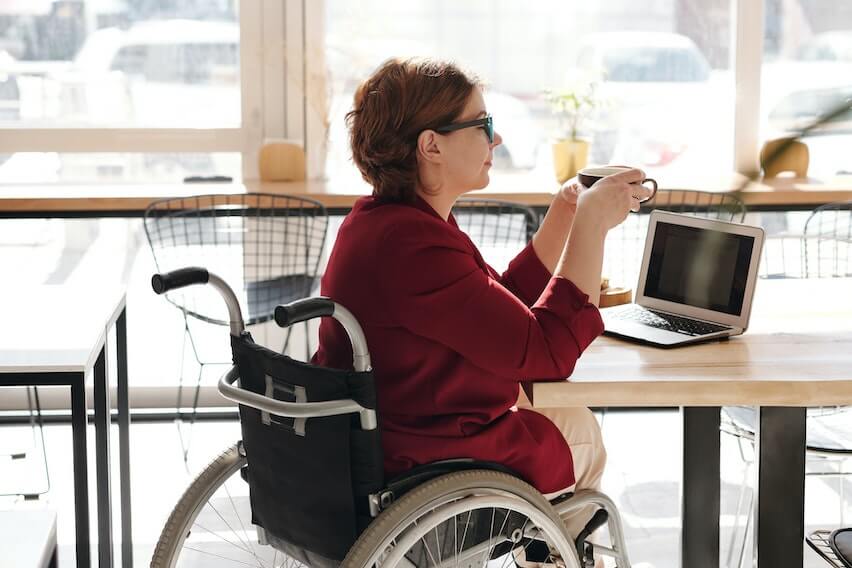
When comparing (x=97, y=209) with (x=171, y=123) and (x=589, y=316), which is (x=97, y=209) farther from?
(x=589, y=316)

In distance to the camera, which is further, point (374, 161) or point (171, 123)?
point (171, 123)

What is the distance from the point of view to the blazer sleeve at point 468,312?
1.57m

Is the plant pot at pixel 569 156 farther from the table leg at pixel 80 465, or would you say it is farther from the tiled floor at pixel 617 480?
the table leg at pixel 80 465

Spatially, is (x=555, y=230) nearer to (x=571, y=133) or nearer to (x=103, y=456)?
(x=103, y=456)

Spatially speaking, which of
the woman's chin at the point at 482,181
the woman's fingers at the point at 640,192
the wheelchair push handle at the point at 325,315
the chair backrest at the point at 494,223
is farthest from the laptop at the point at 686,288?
the chair backrest at the point at 494,223

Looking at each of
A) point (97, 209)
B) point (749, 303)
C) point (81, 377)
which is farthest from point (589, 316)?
point (97, 209)

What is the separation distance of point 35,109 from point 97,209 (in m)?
0.66

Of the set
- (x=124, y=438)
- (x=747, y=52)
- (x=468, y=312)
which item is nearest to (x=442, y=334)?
(x=468, y=312)

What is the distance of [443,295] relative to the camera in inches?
61.9

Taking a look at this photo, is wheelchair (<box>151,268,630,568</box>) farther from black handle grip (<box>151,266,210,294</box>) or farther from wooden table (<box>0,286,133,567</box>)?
wooden table (<box>0,286,133,567</box>)

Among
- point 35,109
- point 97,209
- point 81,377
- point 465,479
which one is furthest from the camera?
point 35,109

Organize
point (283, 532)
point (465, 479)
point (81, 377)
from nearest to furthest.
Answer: point (465, 479) → point (283, 532) → point (81, 377)

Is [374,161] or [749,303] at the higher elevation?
[374,161]

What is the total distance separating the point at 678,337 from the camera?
187 cm
